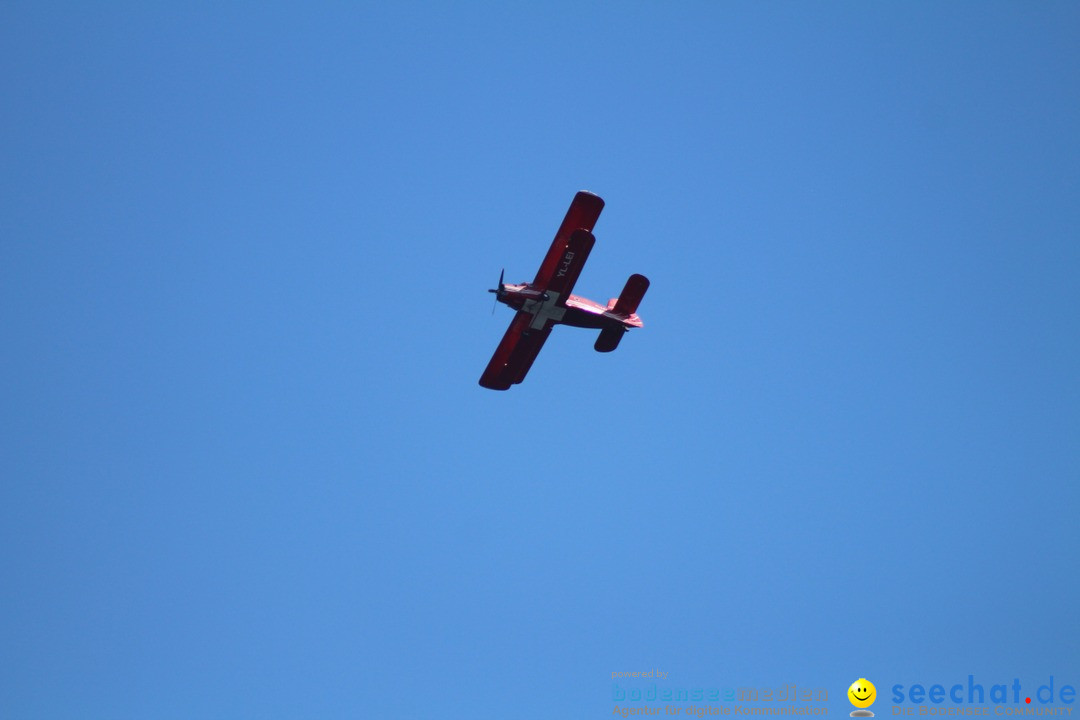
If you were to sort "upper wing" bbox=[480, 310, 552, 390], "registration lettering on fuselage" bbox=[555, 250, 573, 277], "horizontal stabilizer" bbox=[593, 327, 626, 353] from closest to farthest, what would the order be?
"registration lettering on fuselage" bbox=[555, 250, 573, 277], "upper wing" bbox=[480, 310, 552, 390], "horizontal stabilizer" bbox=[593, 327, 626, 353]

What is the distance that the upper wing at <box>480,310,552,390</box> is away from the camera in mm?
33656

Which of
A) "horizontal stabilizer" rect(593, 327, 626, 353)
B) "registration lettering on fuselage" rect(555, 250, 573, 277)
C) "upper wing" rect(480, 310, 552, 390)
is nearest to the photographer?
"registration lettering on fuselage" rect(555, 250, 573, 277)

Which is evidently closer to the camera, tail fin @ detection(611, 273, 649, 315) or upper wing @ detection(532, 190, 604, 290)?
upper wing @ detection(532, 190, 604, 290)

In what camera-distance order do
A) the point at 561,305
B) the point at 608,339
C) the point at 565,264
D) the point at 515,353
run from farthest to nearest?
the point at 608,339 < the point at 515,353 < the point at 561,305 < the point at 565,264

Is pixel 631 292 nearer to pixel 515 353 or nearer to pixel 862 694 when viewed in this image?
pixel 515 353

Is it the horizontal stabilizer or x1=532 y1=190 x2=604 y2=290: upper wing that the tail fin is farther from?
x1=532 y1=190 x2=604 y2=290: upper wing

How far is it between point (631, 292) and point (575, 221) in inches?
166

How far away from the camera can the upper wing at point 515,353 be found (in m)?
33.7

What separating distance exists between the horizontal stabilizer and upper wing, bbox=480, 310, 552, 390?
191 centimetres

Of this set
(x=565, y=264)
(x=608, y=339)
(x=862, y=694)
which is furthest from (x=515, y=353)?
(x=862, y=694)

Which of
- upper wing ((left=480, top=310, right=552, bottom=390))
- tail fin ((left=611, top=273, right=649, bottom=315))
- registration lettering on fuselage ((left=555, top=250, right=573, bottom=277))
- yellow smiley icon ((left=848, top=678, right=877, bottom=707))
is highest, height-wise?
tail fin ((left=611, top=273, right=649, bottom=315))

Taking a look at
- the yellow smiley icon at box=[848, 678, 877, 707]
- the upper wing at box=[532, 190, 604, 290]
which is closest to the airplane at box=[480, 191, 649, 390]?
the upper wing at box=[532, 190, 604, 290]

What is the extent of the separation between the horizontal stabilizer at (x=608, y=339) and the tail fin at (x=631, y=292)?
18 cm

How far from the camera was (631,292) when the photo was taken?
3506cm
